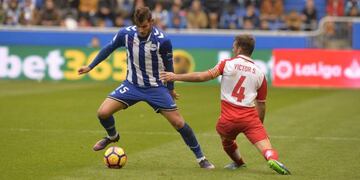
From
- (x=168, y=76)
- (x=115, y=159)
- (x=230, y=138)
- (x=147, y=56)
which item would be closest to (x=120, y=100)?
(x=147, y=56)

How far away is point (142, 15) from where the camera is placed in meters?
9.38

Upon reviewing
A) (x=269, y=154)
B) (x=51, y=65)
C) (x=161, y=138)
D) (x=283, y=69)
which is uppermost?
(x=269, y=154)

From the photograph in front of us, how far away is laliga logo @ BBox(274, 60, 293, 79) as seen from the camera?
25.7 metres

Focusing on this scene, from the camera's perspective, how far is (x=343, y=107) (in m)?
18.7

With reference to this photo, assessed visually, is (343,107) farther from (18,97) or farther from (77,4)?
(77,4)

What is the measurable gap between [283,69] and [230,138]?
54.8 feet

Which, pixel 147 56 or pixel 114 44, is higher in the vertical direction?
pixel 114 44

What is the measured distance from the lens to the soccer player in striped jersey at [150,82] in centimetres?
970

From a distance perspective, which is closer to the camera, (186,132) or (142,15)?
(142,15)

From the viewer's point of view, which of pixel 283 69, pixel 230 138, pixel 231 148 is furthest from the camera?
pixel 283 69

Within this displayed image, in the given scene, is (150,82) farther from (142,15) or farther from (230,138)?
(230,138)

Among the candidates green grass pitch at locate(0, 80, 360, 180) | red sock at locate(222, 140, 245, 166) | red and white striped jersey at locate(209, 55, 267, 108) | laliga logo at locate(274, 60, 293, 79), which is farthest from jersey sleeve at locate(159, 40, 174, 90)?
laliga logo at locate(274, 60, 293, 79)

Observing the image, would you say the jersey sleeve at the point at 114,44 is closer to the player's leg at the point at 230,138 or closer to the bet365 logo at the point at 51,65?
the player's leg at the point at 230,138

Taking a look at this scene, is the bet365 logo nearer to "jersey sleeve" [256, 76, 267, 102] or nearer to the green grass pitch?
the green grass pitch
